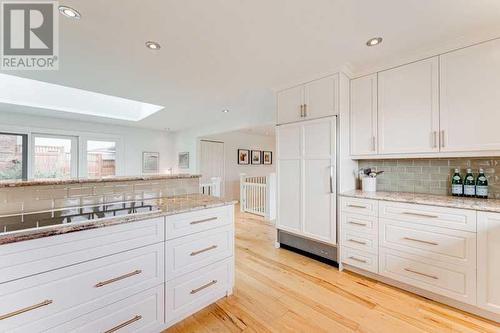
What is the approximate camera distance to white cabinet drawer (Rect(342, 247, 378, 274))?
2197 mm

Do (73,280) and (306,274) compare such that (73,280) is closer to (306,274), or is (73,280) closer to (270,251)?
(306,274)

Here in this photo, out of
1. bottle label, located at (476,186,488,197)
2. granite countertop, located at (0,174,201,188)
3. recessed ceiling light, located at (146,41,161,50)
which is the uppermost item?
recessed ceiling light, located at (146,41,161,50)

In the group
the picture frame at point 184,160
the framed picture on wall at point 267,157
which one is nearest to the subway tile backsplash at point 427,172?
the picture frame at point 184,160

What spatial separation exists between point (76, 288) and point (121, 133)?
5710mm

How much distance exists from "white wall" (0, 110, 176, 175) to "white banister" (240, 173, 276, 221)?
311 cm

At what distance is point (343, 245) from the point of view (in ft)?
7.90

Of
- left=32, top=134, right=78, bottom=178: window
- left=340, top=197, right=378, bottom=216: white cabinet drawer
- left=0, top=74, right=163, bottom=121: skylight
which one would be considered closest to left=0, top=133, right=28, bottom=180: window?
left=32, top=134, right=78, bottom=178: window

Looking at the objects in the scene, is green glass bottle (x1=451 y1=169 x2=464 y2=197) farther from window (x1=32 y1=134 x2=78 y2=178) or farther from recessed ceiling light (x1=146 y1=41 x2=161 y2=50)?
window (x1=32 y1=134 x2=78 y2=178)

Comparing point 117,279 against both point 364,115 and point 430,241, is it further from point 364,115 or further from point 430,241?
point 364,115

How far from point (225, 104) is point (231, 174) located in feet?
11.4

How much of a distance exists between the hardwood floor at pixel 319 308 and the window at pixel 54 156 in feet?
17.1

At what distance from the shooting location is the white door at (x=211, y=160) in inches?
253

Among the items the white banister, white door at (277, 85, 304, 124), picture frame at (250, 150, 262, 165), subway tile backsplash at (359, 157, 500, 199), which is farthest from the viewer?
picture frame at (250, 150, 262, 165)

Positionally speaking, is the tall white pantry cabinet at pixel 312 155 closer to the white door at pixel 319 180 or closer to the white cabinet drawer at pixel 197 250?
the white door at pixel 319 180
